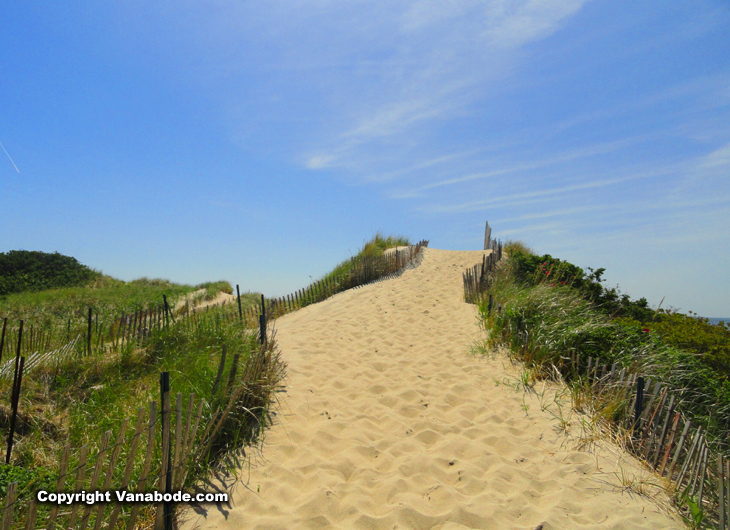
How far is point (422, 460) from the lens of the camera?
3.65m

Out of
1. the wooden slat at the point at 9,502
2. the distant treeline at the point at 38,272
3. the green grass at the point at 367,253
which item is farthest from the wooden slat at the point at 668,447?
the distant treeline at the point at 38,272

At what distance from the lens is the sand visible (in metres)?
2.98

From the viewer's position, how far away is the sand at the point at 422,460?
9.77ft

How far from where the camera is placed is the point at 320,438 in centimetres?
398

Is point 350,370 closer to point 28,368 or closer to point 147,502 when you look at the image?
point 147,502

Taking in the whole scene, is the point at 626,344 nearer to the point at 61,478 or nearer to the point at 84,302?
the point at 61,478

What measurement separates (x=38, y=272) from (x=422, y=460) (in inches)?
809

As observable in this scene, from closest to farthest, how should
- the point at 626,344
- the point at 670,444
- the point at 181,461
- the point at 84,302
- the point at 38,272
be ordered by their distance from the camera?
1. the point at 181,461
2. the point at 670,444
3. the point at 626,344
4. the point at 84,302
5. the point at 38,272

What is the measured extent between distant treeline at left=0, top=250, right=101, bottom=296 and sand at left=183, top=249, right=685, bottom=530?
16.3 meters

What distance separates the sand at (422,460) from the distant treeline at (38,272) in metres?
16.3

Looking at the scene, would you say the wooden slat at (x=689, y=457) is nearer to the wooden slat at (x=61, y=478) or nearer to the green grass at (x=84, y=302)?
the wooden slat at (x=61, y=478)

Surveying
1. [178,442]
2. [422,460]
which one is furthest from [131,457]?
[422,460]

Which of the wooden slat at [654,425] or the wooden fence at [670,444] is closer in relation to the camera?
the wooden fence at [670,444]

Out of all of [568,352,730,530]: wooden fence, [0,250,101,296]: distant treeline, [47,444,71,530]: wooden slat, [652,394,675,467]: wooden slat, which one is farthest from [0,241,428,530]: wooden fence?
[0,250,101,296]: distant treeline
